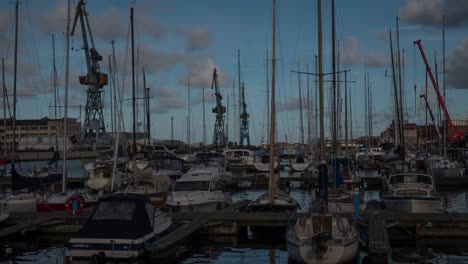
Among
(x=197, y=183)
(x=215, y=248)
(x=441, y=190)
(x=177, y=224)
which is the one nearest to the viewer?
(x=215, y=248)

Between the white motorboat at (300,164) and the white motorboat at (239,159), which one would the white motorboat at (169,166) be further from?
the white motorboat at (239,159)

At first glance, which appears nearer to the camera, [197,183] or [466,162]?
[197,183]

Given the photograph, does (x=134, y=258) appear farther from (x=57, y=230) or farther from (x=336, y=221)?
(x=57, y=230)

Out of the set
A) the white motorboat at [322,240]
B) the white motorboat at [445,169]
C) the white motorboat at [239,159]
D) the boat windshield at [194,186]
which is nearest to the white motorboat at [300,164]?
A: the white motorboat at [239,159]

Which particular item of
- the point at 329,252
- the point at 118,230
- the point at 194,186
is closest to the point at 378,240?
the point at 329,252

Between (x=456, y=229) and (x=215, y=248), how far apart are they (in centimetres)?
942

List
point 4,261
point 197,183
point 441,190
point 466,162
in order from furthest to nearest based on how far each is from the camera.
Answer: point 466,162
point 441,190
point 197,183
point 4,261

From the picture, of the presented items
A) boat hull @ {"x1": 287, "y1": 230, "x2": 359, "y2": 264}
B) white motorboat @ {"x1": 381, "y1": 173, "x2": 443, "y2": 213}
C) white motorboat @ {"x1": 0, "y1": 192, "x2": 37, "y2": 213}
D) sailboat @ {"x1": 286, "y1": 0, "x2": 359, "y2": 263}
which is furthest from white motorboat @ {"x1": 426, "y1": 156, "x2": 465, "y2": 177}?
A: boat hull @ {"x1": 287, "y1": 230, "x2": 359, "y2": 264}

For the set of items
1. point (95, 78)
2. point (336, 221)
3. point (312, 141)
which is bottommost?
point (336, 221)

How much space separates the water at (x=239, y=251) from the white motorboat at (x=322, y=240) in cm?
154

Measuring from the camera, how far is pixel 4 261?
818 inches

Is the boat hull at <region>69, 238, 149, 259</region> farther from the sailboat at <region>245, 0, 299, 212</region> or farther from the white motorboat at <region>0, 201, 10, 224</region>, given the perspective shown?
the sailboat at <region>245, 0, 299, 212</region>

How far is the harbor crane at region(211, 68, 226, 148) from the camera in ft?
347

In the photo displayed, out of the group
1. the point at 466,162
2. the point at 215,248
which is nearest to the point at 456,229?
the point at 215,248
